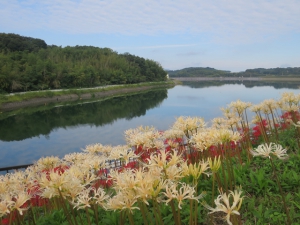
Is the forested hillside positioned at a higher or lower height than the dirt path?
higher

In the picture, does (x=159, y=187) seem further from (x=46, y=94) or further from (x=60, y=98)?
(x=60, y=98)

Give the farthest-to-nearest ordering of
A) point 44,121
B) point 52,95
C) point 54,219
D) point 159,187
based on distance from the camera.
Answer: point 52,95
point 44,121
point 54,219
point 159,187

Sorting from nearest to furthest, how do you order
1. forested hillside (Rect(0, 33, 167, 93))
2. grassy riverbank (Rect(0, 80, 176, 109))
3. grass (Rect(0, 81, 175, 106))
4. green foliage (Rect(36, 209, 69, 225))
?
green foliage (Rect(36, 209, 69, 225)) < grass (Rect(0, 81, 175, 106)) < grassy riverbank (Rect(0, 80, 176, 109)) < forested hillside (Rect(0, 33, 167, 93))

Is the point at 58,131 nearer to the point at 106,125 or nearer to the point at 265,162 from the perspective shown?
the point at 106,125

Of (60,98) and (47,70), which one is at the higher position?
(47,70)

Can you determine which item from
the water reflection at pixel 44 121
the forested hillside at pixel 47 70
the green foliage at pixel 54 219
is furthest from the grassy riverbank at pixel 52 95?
the green foliage at pixel 54 219

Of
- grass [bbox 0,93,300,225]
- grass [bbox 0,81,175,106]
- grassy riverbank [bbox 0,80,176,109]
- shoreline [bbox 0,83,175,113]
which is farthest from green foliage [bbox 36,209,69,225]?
grass [bbox 0,81,175,106]

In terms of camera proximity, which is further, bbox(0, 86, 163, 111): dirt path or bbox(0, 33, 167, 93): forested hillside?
bbox(0, 33, 167, 93): forested hillside

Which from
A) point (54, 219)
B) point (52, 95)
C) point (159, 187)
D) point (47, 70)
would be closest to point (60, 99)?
point (52, 95)

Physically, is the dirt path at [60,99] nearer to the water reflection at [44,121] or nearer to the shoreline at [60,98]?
the shoreline at [60,98]

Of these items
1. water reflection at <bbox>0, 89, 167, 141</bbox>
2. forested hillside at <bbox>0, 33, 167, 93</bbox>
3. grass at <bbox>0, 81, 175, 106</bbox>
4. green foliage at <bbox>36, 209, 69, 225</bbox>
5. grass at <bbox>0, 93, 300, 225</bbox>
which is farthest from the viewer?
forested hillside at <bbox>0, 33, 167, 93</bbox>

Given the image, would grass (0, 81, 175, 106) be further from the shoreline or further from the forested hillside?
the forested hillside

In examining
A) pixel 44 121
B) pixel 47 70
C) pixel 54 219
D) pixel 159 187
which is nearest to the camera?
pixel 159 187

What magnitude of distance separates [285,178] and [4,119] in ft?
89.3
